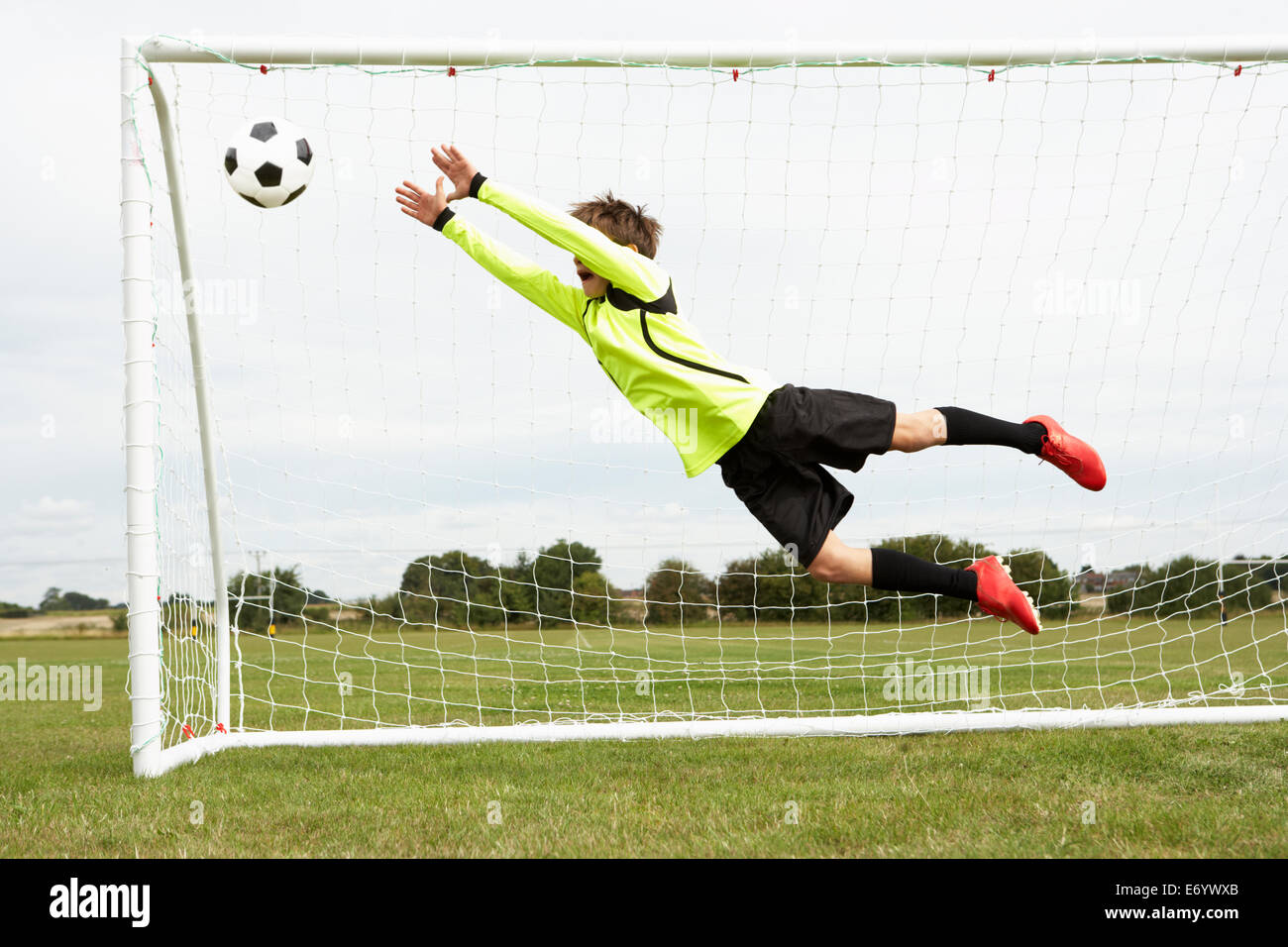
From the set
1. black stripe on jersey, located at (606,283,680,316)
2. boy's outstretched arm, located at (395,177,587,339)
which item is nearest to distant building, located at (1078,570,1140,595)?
black stripe on jersey, located at (606,283,680,316)

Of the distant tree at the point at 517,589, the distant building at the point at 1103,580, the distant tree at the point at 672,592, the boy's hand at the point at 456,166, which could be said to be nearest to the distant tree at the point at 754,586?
the distant tree at the point at 672,592

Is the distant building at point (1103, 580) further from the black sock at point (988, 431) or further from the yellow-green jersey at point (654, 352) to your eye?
the yellow-green jersey at point (654, 352)

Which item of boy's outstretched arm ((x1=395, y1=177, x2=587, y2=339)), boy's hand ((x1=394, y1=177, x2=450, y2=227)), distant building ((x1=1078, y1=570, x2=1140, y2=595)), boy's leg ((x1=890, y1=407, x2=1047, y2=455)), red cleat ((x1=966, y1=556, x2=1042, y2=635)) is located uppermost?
boy's hand ((x1=394, y1=177, x2=450, y2=227))

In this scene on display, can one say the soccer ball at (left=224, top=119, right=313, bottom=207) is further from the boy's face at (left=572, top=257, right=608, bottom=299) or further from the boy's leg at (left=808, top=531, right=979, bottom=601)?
the boy's leg at (left=808, top=531, right=979, bottom=601)

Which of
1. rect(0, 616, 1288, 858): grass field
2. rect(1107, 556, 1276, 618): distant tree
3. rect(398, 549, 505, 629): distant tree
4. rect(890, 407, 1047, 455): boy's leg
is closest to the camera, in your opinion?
rect(0, 616, 1288, 858): grass field

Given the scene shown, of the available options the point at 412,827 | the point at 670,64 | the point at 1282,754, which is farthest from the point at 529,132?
the point at 1282,754

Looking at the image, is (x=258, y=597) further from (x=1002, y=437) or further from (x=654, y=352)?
(x=1002, y=437)

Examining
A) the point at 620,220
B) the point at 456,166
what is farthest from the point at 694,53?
the point at 456,166

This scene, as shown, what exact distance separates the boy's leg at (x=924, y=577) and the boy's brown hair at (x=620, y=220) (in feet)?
4.97

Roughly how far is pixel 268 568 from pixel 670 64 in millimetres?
3642

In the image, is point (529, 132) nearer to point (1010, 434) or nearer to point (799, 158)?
point (799, 158)

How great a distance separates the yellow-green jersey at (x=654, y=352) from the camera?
13.0 ft

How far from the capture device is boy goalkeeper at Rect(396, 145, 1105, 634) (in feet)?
13.0

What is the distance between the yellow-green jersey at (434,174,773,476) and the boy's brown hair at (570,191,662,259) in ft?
0.56
